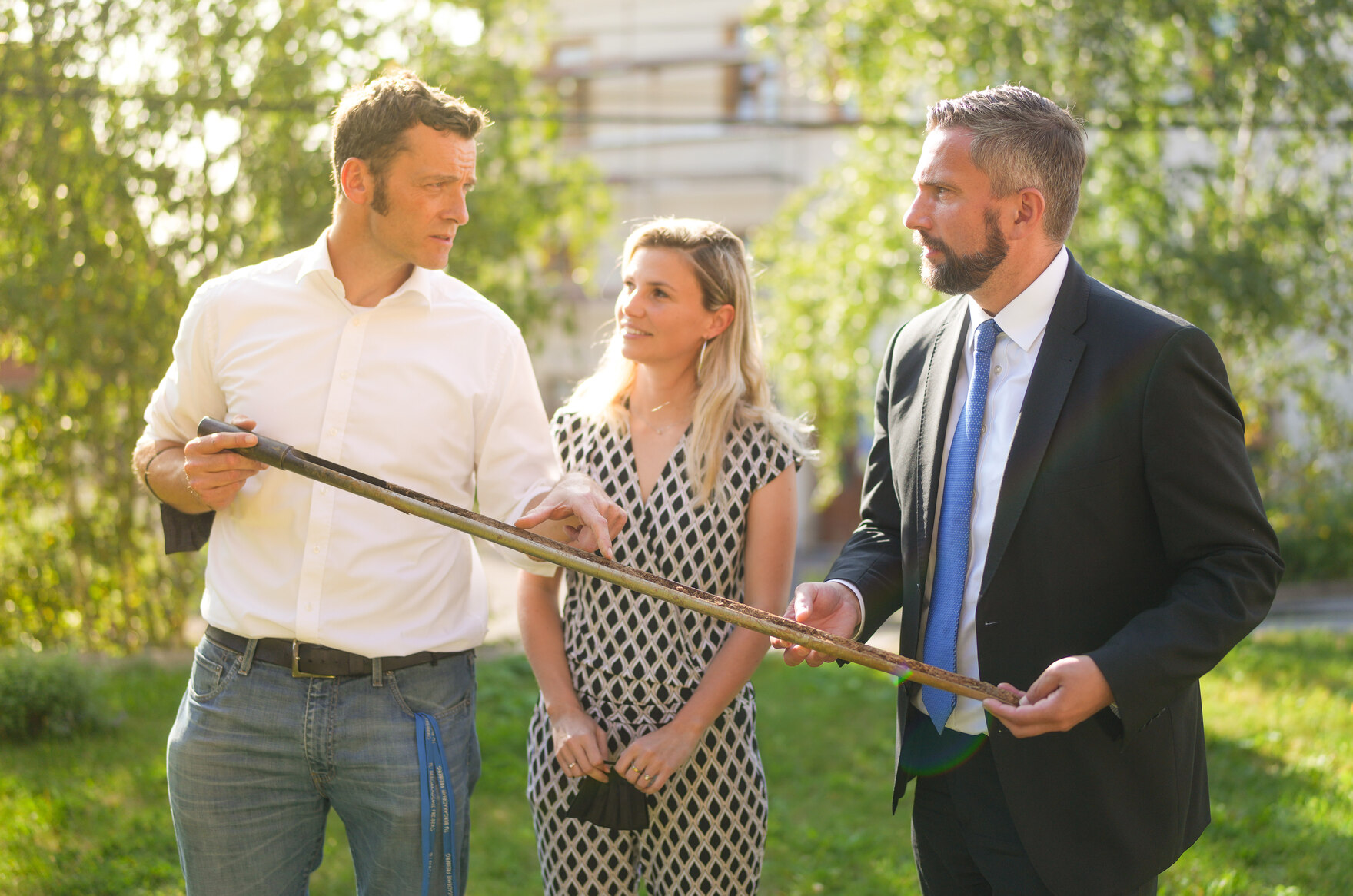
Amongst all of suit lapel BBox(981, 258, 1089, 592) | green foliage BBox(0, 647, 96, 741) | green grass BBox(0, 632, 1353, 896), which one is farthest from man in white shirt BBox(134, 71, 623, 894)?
green foliage BBox(0, 647, 96, 741)

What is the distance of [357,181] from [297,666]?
1081 mm

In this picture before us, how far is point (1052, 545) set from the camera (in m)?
2.21

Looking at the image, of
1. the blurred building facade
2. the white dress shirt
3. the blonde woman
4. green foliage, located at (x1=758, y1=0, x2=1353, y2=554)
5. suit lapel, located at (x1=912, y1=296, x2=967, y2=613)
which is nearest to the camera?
the white dress shirt

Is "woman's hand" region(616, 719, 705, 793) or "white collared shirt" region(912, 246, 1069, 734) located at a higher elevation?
"white collared shirt" region(912, 246, 1069, 734)

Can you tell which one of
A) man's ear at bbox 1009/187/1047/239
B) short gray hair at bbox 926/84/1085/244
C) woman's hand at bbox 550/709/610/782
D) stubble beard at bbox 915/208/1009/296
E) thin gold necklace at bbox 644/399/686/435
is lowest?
woman's hand at bbox 550/709/610/782

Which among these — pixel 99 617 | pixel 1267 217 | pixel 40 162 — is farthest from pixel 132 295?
pixel 1267 217

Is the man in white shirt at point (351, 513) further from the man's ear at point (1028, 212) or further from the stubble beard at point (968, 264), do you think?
the man's ear at point (1028, 212)

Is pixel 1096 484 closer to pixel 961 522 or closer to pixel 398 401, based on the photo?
pixel 961 522

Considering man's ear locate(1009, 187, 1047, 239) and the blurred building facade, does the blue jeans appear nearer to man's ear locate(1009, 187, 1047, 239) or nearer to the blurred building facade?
man's ear locate(1009, 187, 1047, 239)

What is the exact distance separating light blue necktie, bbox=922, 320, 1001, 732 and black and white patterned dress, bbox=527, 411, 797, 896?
1.95ft

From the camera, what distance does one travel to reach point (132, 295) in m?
7.42

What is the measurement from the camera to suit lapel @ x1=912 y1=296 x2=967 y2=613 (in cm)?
246

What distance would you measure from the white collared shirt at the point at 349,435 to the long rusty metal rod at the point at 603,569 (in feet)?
0.70

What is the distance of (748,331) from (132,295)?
5764mm
